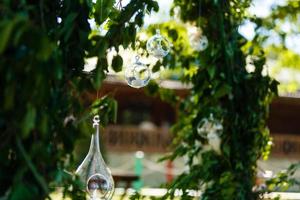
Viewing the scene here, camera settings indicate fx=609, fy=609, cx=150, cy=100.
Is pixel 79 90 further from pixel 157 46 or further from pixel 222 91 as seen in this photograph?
pixel 222 91

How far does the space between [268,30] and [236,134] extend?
641mm

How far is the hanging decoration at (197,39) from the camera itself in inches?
121

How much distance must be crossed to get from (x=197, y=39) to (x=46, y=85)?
2.08 metres

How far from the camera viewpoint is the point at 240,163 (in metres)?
2.87

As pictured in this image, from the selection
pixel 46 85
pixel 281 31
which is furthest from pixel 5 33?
pixel 281 31

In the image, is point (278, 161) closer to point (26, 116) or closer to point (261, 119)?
point (261, 119)

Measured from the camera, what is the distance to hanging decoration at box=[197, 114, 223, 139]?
297 centimetres

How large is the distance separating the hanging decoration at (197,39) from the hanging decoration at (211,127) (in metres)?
0.36

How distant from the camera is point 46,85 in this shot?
1149mm

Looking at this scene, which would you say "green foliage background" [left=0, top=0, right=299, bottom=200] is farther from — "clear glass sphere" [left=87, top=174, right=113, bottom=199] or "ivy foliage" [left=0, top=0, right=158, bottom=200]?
"clear glass sphere" [left=87, top=174, right=113, bottom=199]

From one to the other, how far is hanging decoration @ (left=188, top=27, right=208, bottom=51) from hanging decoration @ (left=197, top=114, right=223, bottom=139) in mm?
357

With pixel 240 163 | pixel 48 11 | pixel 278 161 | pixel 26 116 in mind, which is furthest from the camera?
pixel 278 161

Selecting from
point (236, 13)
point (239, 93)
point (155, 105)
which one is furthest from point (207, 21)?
point (155, 105)

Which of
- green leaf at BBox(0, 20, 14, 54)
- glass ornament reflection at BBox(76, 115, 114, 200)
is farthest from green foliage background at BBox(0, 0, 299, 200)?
glass ornament reflection at BBox(76, 115, 114, 200)
